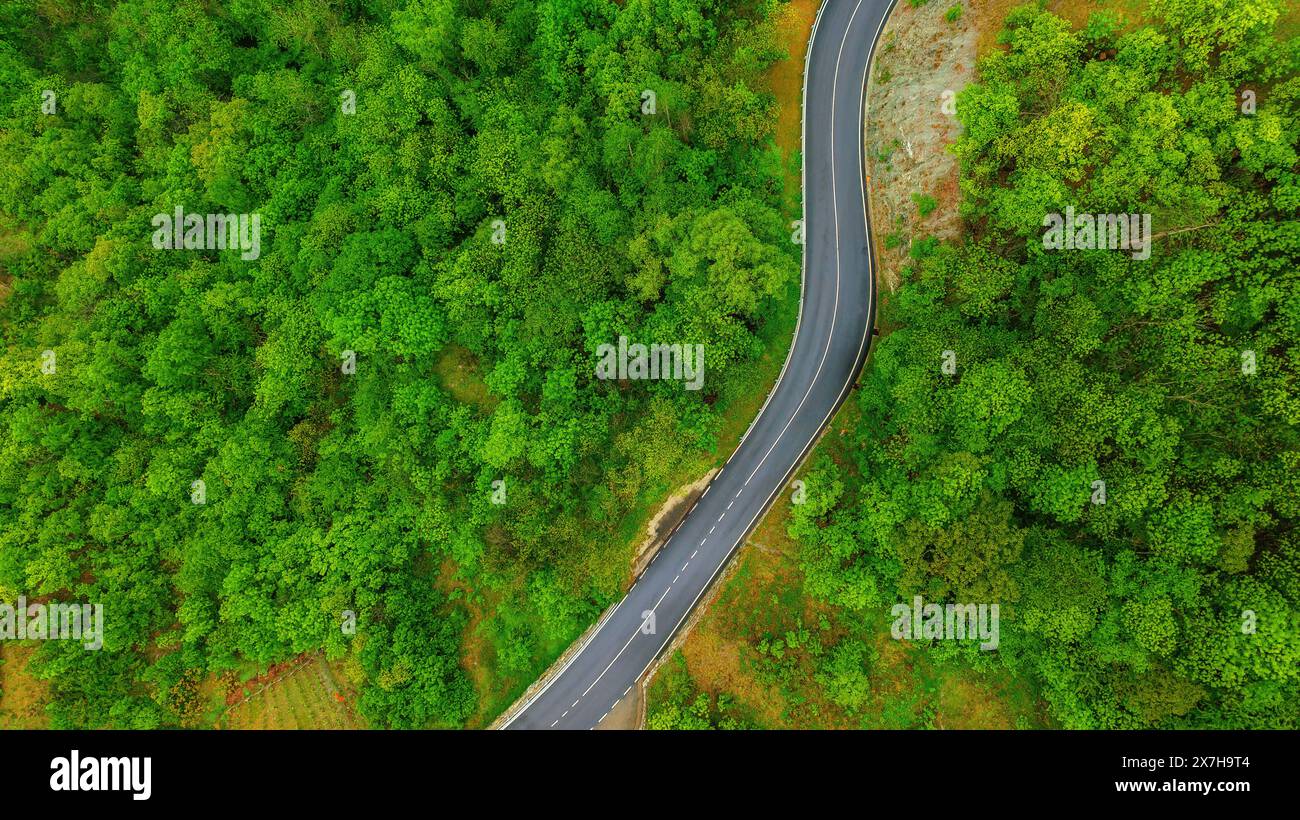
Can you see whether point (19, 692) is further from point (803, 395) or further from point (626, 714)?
point (803, 395)

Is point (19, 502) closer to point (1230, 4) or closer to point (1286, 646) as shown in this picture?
point (1286, 646)

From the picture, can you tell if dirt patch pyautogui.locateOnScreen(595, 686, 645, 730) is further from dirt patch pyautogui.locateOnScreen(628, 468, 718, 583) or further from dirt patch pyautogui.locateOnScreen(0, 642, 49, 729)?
dirt patch pyautogui.locateOnScreen(0, 642, 49, 729)

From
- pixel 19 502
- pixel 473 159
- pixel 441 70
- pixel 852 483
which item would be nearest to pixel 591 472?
pixel 852 483

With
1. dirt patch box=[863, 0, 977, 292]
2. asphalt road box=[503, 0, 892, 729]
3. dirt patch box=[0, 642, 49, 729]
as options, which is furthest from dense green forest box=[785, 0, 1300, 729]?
dirt patch box=[0, 642, 49, 729]

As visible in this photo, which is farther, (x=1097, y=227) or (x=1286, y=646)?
(x=1097, y=227)

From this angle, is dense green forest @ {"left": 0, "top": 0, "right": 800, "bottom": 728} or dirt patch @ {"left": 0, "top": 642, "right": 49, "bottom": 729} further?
dirt patch @ {"left": 0, "top": 642, "right": 49, "bottom": 729}

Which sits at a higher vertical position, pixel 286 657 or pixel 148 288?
pixel 148 288

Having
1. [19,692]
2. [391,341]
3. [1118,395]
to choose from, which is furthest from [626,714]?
[19,692]

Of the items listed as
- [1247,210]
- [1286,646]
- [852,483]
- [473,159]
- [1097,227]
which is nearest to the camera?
[1286,646]
